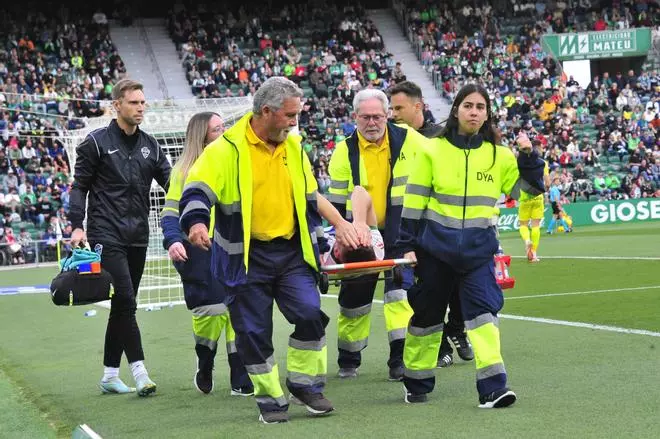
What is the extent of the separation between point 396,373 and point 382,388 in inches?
13.9

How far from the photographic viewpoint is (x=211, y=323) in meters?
8.34

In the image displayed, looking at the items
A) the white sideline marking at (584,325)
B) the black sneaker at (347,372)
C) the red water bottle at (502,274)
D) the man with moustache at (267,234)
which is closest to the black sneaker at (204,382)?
the black sneaker at (347,372)

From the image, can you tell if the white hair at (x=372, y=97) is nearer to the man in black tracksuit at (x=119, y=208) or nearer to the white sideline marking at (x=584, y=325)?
the man in black tracksuit at (x=119, y=208)

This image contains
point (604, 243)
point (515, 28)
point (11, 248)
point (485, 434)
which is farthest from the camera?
point (515, 28)

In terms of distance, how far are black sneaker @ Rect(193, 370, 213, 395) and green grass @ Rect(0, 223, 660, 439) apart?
71 millimetres

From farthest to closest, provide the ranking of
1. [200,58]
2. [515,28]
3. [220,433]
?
1. [515,28]
2. [200,58]
3. [220,433]

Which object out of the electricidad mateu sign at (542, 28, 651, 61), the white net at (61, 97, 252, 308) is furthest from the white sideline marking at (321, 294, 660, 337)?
the electricidad mateu sign at (542, 28, 651, 61)

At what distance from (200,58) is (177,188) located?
3726 cm

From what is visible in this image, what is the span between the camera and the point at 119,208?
8367 mm

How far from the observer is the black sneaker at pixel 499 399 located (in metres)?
6.61

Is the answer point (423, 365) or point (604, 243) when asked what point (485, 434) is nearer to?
point (423, 365)

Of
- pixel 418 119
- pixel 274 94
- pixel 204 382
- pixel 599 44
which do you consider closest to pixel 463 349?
pixel 418 119

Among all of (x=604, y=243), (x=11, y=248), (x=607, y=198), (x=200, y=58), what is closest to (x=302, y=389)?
(x=604, y=243)

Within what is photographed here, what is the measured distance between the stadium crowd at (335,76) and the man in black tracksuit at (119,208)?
25614 mm
